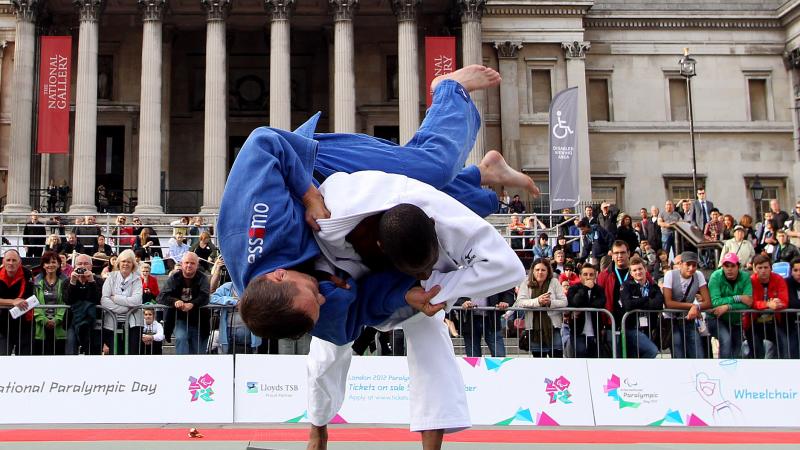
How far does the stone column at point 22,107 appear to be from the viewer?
1266 inches

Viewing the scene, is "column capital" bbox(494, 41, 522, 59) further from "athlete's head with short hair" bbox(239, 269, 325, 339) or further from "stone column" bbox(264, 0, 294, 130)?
"athlete's head with short hair" bbox(239, 269, 325, 339)

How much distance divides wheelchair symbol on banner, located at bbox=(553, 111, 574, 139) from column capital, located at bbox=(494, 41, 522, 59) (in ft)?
25.6

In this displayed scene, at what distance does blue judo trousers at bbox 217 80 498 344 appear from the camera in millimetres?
4137

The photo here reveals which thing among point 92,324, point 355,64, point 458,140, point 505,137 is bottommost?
point 92,324

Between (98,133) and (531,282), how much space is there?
28.3m

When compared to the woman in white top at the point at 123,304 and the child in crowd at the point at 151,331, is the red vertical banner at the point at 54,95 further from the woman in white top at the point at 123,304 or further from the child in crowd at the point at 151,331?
the child in crowd at the point at 151,331

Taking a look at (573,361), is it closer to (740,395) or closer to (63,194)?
(740,395)

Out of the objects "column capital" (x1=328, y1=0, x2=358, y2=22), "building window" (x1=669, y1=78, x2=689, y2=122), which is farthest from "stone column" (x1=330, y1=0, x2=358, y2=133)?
"building window" (x1=669, y1=78, x2=689, y2=122)

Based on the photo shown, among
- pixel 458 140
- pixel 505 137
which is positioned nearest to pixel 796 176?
pixel 505 137

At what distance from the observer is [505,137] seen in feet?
121

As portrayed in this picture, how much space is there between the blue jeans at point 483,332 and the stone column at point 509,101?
2412 cm

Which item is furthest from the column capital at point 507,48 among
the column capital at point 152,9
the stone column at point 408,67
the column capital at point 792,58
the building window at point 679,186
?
the column capital at point 152,9

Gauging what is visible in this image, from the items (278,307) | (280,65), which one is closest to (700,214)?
(280,65)

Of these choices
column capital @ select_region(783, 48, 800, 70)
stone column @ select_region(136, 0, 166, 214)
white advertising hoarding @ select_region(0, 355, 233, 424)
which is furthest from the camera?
column capital @ select_region(783, 48, 800, 70)
